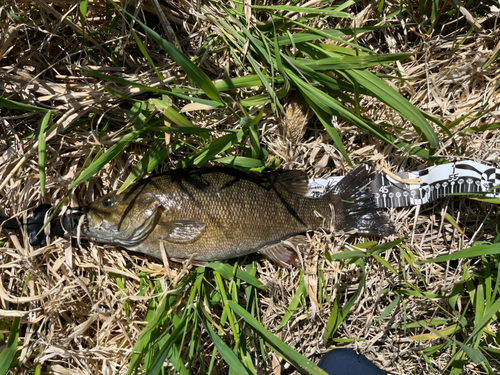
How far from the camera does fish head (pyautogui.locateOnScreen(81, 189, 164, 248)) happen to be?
2.32 metres

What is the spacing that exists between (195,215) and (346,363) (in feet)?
5.27

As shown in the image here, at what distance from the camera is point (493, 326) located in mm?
2494

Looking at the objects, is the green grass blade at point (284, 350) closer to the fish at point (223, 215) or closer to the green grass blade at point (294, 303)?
the green grass blade at point (294, 303)

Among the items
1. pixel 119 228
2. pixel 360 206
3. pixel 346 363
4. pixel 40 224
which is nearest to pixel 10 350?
pixel 40 224

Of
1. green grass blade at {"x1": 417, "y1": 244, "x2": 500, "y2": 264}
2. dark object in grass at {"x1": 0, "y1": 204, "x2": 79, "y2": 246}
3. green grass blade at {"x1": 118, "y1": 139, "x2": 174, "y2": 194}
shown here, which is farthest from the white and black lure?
dark object in grass at {"x1": 0, "y1": 204, "x2": 79, "y2": 246}

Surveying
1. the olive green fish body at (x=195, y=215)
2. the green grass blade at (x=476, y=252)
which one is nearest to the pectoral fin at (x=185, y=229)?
the olive green fish body at (x=195, y=215)

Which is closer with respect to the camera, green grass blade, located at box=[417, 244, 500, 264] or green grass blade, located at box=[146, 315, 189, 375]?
green grass blade, located at box=[146, 315, 189, 375]

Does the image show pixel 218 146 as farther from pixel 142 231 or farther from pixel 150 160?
pixel 142 231

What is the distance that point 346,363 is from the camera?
100 inches

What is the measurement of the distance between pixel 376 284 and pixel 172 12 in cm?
253

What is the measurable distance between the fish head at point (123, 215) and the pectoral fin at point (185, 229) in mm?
110

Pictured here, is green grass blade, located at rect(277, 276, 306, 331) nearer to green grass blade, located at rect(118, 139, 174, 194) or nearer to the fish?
the fish

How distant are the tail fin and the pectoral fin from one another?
3.37ft

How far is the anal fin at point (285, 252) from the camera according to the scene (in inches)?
98.7
